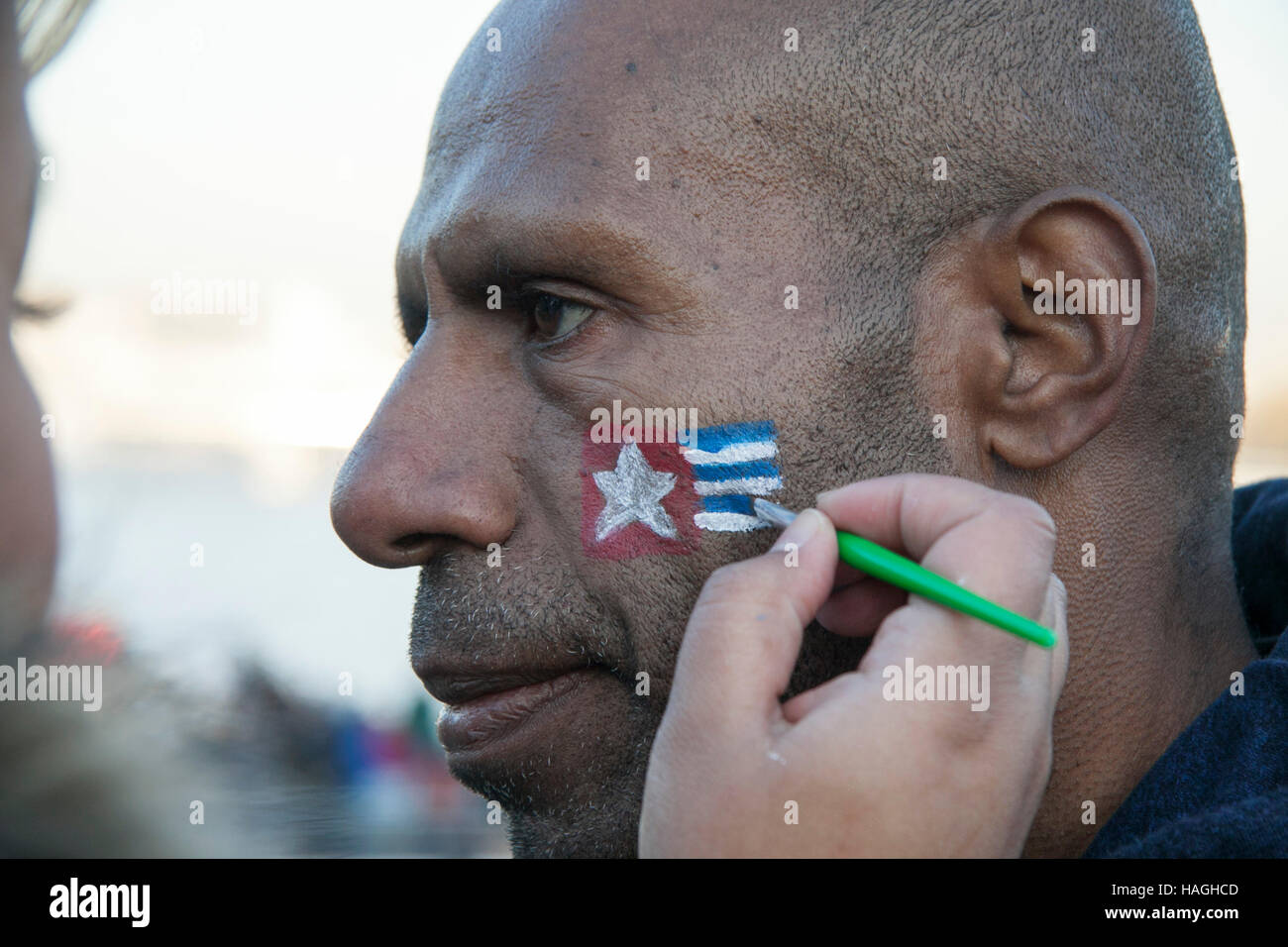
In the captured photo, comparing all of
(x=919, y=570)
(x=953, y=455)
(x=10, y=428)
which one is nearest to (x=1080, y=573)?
(x=953, y=455)

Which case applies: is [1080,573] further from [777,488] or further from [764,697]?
[764,697]

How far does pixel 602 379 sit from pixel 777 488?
0.37 metres

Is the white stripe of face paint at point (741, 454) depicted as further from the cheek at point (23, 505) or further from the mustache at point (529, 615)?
the cheek at point (23, 505)

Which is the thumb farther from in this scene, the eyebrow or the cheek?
the cheek

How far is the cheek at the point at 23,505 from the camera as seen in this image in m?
3.70

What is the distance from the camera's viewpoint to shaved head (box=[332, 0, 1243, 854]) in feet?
6.25

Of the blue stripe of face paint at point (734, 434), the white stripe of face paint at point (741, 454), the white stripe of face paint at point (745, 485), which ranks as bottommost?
the white stripe of face paint at point (745, 485)

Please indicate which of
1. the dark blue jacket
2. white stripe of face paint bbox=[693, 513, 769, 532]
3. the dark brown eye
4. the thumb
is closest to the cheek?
the dark brown eye

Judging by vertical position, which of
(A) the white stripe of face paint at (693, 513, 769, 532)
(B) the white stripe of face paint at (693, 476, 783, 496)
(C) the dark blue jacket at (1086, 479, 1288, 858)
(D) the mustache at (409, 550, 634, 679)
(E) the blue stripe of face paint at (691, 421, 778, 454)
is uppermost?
(E) the blue stripe of face paint at (691, 421, 778, 454)

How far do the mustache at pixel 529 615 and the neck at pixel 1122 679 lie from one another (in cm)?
81

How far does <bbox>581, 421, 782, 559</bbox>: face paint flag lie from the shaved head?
0.03 metres

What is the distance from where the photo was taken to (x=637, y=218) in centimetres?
192

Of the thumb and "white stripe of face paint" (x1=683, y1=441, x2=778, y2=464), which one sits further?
"white stripe of face paint" (x1=683, y1=441, x2=778, y2=464)

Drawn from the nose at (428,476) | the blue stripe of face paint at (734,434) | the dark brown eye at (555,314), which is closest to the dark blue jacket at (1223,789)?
the blue stripe of face paint at (734,434)
